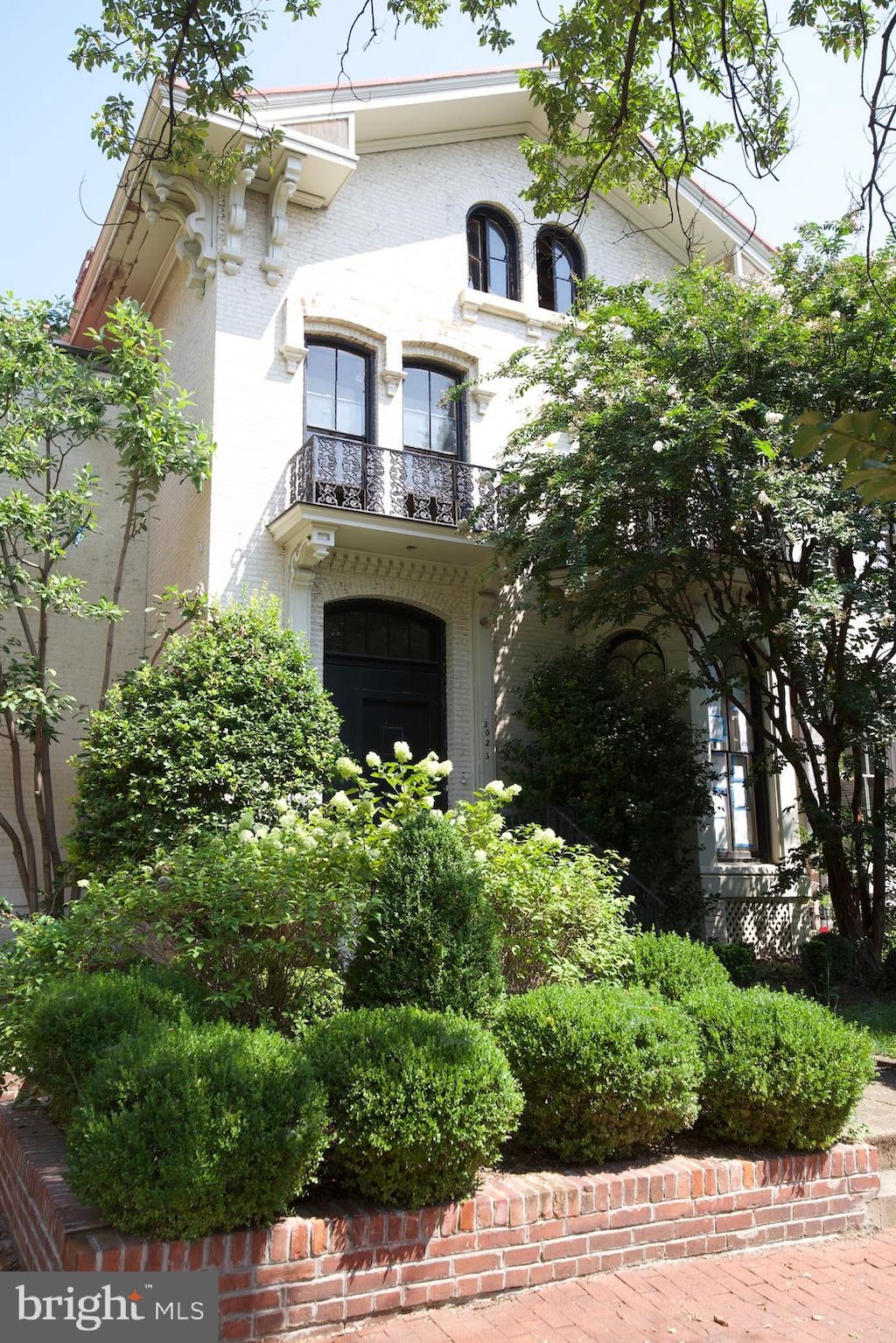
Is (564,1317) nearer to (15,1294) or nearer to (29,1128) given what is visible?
(15,1294)

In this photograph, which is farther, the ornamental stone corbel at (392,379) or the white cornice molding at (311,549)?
the ornamental stone corbel at (392,379)

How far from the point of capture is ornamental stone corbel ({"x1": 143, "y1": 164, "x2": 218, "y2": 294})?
12.2 m

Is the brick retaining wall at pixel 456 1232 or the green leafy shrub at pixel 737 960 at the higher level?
the green leafy shrub at pixel 737 960

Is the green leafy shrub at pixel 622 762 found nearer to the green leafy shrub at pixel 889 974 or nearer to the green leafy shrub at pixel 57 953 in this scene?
the green leafy shrub at pixel 889 974

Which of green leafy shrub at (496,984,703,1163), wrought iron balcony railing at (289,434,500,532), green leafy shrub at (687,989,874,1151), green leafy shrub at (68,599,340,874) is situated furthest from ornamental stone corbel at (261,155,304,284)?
green leafy shrub at (687,989,874,1151)

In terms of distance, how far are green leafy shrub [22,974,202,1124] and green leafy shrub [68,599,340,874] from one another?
13.8 ft

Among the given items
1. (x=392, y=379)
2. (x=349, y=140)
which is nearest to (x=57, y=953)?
(x=392, y=379)

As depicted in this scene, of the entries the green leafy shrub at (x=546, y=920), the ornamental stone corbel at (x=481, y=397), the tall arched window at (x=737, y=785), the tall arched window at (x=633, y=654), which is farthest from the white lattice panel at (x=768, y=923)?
the ornamental stone corbel at (x=481, y=397)

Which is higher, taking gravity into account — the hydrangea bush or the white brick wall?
the white brick wall

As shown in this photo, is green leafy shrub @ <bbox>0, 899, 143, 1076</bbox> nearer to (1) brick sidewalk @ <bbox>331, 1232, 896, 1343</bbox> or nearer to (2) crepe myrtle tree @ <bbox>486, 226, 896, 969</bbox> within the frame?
(1) brick sidewalk @ <bbox>331, 1232, 896, 1343</bbox>

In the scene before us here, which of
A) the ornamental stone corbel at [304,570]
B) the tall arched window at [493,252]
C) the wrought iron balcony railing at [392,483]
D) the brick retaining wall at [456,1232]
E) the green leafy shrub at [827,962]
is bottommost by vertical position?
the brick retaining wall at [456,1232]

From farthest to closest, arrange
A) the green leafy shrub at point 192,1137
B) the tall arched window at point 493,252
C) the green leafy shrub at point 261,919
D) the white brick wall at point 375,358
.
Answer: the tall arched window at point 493,252, the white brick wall at point 375,358, the green leafy shrub at point 261,919, the green leafy shrub at point 192,1137

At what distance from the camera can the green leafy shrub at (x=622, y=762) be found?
11.6 m

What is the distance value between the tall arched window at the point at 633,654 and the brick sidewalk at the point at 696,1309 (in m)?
9.00
